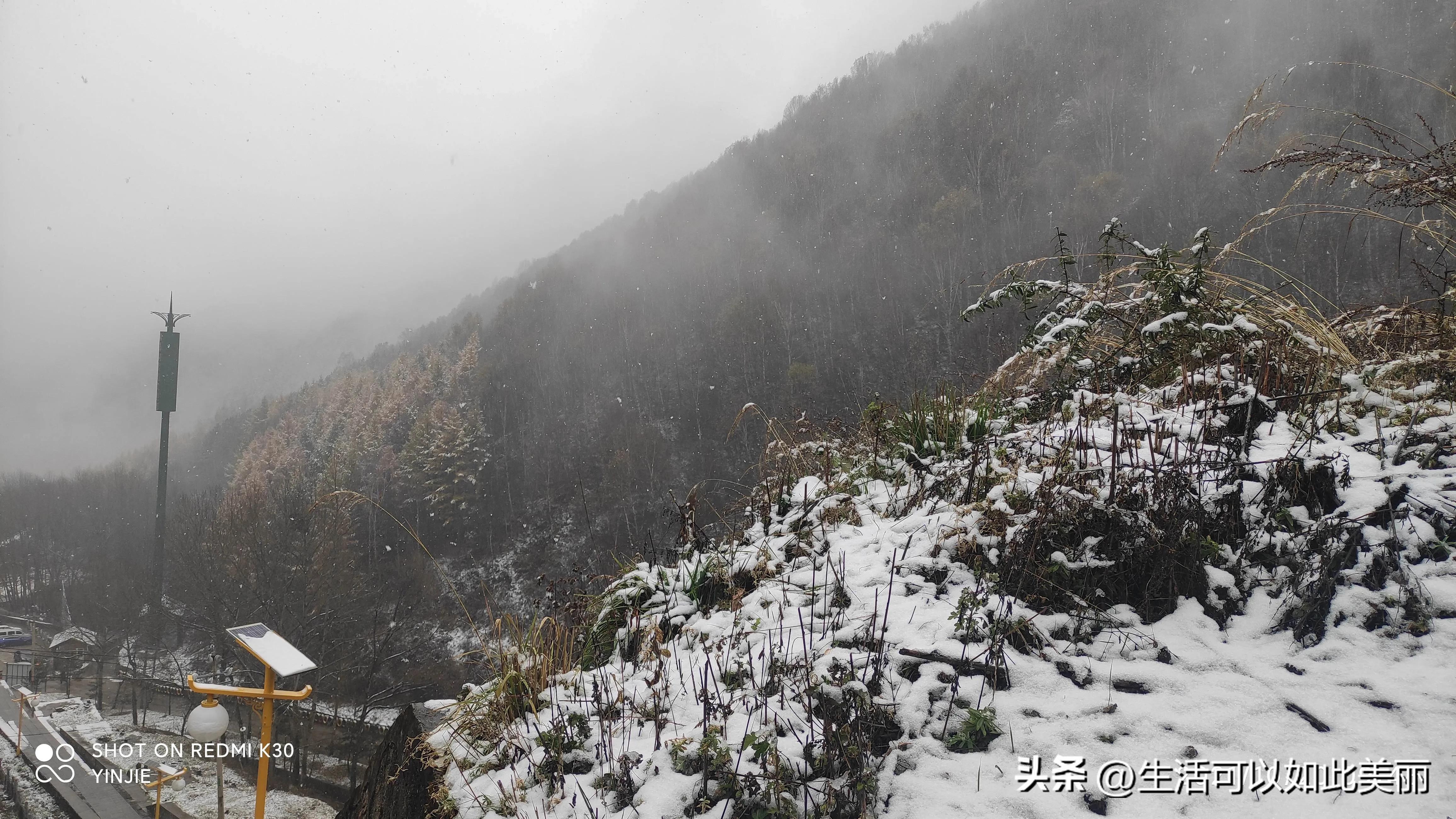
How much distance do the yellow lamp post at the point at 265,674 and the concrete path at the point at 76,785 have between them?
13.6 metres

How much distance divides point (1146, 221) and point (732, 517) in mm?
46698

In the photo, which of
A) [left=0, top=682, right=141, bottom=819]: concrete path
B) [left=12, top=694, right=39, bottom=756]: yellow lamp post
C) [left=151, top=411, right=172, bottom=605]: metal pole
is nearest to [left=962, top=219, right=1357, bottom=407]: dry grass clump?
[left=0, top=682, right=141, bottom=819]: concrete path

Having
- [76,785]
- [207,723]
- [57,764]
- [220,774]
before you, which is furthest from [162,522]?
[207,723]

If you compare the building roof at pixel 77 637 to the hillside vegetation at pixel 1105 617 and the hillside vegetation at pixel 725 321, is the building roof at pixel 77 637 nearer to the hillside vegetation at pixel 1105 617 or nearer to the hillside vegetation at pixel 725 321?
the hillside vegetation at pixel 725 321

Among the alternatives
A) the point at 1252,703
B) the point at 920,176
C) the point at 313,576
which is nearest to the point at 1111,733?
the point at 1252,703

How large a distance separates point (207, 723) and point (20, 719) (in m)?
20.3

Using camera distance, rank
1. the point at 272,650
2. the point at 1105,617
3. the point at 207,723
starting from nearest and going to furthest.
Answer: the point at 1105,617 < the point at 272,650 < the point at 207,723

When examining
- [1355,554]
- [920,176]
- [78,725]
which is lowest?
[78,725]

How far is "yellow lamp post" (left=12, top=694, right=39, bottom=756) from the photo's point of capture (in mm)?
14727

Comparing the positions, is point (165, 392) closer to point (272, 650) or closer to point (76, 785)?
point (76, 785)

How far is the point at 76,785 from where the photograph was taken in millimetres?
13742

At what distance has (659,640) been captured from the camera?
250 cm

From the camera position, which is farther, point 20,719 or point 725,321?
point 725,321

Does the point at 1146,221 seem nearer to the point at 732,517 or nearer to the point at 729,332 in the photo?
the point at 729,332
